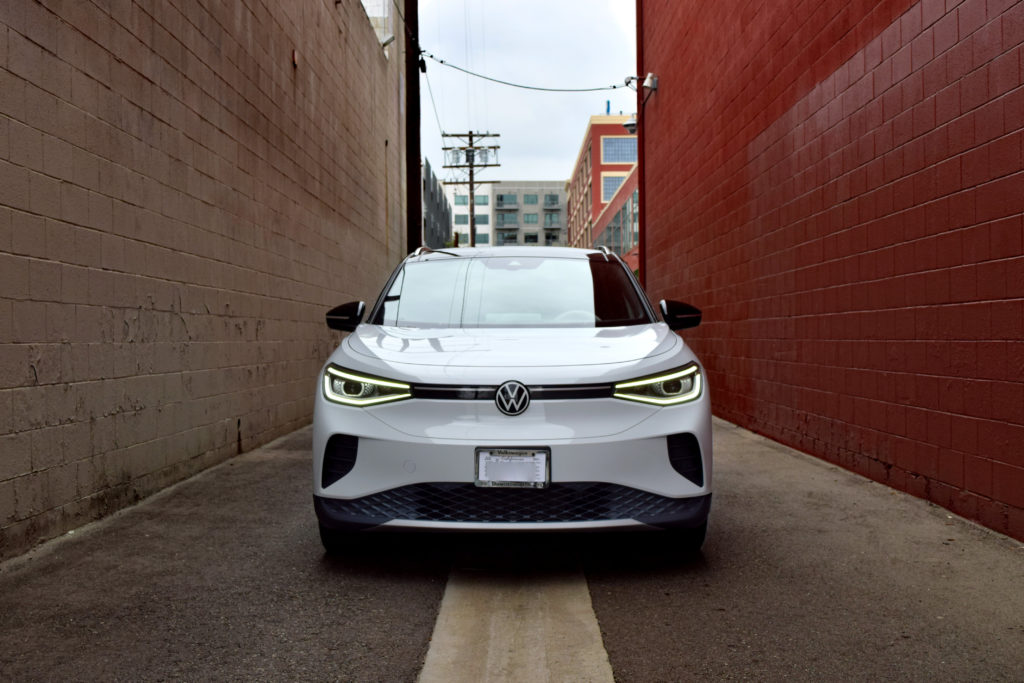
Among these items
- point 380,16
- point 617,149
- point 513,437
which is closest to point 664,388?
point 513,437

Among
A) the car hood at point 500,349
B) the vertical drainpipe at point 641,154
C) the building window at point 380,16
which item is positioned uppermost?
the building window at point 380,16

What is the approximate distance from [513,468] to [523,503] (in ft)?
0.53

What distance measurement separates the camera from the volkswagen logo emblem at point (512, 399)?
11.8 feet

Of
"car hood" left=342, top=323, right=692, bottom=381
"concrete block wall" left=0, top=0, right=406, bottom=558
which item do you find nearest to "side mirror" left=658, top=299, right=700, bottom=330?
"car hood" left=342, top=323, right=692, bottom=381

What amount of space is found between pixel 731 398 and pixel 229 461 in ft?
18.8

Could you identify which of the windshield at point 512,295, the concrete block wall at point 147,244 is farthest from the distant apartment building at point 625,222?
the windshield at point 512,295

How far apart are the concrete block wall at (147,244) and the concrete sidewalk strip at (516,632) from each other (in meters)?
2.28

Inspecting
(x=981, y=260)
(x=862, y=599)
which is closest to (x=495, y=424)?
(x=862, y=599)

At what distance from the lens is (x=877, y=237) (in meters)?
5.84

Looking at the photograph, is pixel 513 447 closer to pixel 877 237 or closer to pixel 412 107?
pixel 877 237

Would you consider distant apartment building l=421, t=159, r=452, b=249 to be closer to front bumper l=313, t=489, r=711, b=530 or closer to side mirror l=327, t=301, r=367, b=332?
side mirror l=327, t=301, r=367, b=332

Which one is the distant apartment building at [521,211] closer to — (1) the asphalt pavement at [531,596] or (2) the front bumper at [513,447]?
(1) the asphalt pavement at [531,596]

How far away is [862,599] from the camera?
3.50 metres

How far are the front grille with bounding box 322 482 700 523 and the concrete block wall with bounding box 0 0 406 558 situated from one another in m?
2.01
